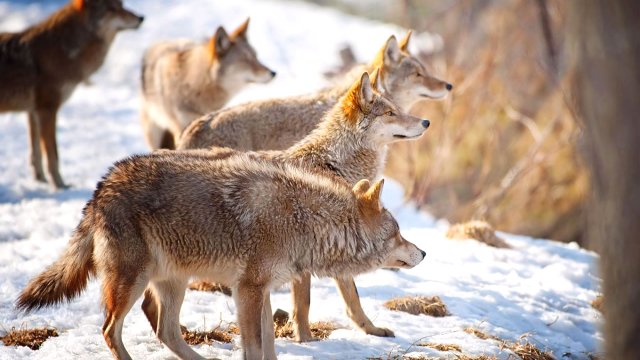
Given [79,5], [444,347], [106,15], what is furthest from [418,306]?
[79,5]

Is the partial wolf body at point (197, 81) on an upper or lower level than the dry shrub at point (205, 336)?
upper

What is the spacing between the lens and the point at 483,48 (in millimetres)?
18016

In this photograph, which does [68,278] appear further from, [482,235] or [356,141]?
[482,235]

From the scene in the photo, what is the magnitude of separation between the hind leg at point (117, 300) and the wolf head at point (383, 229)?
1.57 metres

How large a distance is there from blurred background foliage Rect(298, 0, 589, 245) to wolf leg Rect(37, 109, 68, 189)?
7133 millimetres

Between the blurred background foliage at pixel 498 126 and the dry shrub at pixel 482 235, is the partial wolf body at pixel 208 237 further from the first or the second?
the blurred background foliage at pixel 498 126

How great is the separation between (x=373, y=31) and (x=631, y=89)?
1637cm

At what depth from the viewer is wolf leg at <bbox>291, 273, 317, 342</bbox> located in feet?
19.3

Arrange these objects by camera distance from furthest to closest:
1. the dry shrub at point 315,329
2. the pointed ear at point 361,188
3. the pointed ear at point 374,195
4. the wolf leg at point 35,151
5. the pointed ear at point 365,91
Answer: the wolf leg at point 35,151 → the pointed ear at point 365,91 → the dry shrub at point 315,329 → the pointed ear at point 361,188 → the pointed ear at point 374,195

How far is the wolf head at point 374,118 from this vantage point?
662cm

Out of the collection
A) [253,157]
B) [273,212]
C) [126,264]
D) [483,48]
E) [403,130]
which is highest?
[483,48]

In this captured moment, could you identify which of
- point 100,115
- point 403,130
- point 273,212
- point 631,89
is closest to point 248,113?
point 403,130

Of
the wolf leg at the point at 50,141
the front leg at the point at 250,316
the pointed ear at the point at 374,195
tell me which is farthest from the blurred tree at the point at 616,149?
the wolf leg at the point at 50,141

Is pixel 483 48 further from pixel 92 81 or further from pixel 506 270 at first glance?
pixel 506 270
